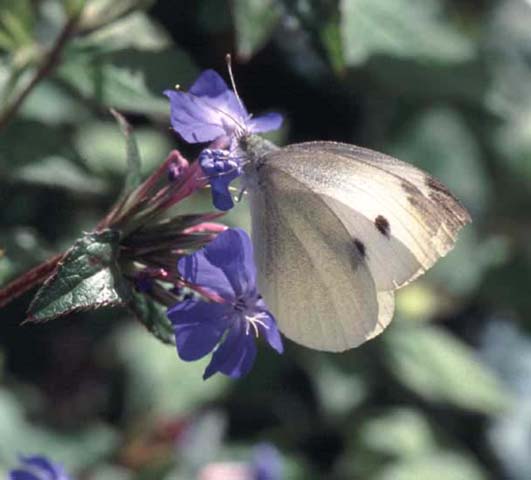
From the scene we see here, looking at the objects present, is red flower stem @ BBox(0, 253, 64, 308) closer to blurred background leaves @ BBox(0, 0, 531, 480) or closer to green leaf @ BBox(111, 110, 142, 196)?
green leaf @ BBox(111, 110, 142, 196)

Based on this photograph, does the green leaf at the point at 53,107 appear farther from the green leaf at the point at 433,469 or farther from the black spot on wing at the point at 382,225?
the green leaf at the point at 433,469

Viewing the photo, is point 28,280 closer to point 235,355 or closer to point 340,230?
point 235,355

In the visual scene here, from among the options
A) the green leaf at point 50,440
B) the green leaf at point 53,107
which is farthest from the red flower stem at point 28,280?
the green leaf at point 50,440

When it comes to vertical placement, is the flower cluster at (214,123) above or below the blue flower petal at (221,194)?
above

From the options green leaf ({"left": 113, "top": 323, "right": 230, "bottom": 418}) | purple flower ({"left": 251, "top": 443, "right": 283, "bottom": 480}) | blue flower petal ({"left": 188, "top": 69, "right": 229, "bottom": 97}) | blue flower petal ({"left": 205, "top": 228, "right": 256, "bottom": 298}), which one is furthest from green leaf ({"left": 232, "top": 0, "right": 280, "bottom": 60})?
green leaf ({"left": 113, "top": 323, "right": 230, "bottom": 418})

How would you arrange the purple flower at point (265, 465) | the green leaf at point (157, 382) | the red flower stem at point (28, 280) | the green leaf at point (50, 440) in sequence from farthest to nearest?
the green leaf at point (157, 382)
the green leaf at point (50, 440)
the purple flower at point (265, 465)
the red flower stem at point (28, 280)
